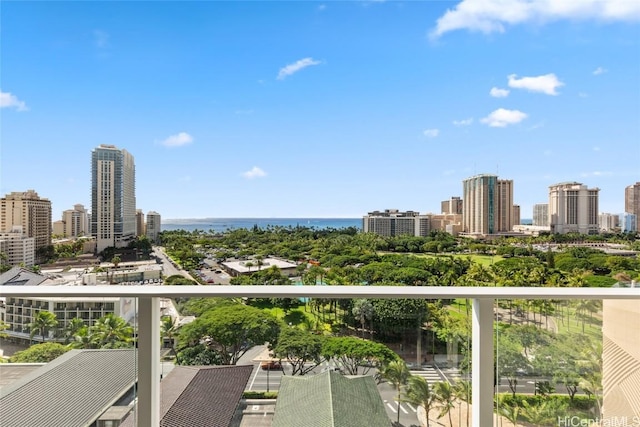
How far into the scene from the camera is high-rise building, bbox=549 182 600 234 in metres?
3.77

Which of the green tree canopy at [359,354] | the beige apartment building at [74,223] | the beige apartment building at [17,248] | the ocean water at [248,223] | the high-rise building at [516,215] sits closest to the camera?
the green tree canopy at [359,354]

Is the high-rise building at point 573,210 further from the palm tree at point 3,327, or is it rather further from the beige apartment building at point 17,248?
the beige apartment building at point 17,248

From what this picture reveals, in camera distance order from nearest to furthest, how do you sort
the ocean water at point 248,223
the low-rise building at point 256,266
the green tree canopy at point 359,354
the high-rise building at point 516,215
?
the green tree canopy at point 359,354, the low-rise building at point 256,266, the high-rise building at point 516,215, the ocean water at point 248,223

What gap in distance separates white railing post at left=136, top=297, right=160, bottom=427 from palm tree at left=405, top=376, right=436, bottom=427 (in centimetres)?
107

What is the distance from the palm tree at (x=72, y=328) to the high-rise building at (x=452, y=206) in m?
3.30

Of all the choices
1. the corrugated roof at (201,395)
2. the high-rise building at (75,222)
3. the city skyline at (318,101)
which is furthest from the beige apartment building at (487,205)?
the high-rise building at (75,222)

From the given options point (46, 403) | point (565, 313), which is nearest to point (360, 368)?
point (565, 313)

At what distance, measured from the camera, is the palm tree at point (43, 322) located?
1.58 metres

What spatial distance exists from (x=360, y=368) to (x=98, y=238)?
321 cm

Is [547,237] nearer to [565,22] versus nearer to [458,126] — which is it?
[458,126]

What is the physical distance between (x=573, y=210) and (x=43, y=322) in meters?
4.42

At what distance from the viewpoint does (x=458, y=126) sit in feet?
13.5

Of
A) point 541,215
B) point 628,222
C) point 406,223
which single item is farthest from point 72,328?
point 628,222

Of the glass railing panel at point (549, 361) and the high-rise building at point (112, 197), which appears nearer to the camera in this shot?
the glass railing panel at point (549, 361)
